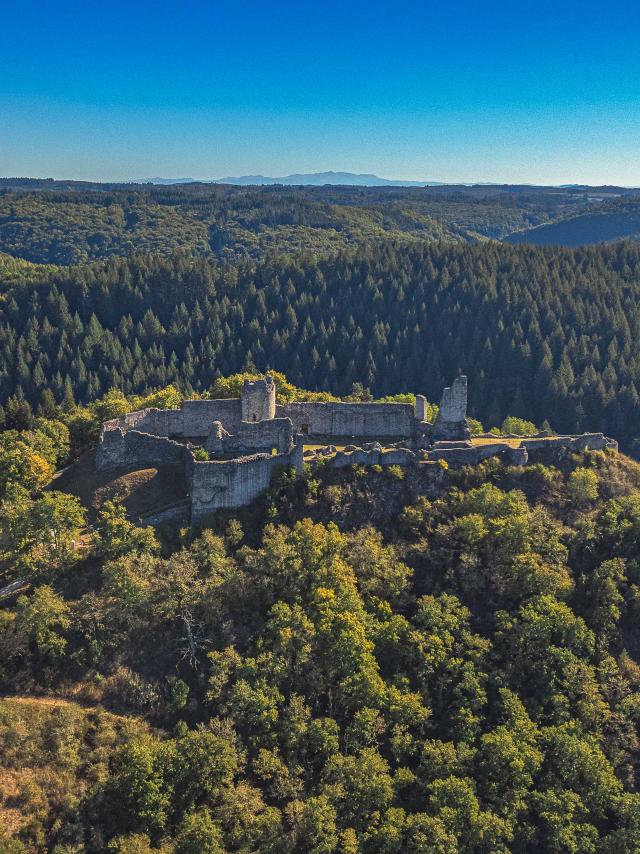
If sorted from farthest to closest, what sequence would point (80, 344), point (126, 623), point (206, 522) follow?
point (80, 344) < point (206, 522) < point (126, 623)

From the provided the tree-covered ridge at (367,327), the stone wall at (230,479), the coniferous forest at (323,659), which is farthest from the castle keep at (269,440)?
the tree-covered ridge at (367,327)

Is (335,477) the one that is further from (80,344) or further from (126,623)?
(80,344)

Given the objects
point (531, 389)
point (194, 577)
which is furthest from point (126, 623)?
point (531, 389)

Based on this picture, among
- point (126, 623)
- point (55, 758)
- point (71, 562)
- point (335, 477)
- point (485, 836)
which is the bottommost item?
point (485, 836)

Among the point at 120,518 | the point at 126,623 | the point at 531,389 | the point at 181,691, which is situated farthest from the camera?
the point at 531,389

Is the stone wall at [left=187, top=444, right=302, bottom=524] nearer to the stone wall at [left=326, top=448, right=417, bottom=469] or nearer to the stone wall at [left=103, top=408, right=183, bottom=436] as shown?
the stone wall at [left=326, top=448, right=417, bottom=469]

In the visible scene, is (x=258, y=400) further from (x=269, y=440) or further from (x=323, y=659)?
(x=323, y=659)
